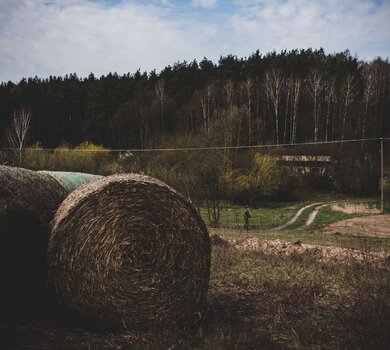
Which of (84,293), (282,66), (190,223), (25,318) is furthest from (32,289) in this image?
(282,66)

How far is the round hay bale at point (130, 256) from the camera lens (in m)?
4.87

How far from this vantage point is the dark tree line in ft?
185

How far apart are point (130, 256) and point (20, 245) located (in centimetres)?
130

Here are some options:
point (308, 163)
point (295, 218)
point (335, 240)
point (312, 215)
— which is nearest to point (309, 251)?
point (335, 240)

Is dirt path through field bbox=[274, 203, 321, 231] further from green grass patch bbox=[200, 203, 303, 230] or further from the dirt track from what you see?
the dirt track

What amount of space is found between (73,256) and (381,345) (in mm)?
3213

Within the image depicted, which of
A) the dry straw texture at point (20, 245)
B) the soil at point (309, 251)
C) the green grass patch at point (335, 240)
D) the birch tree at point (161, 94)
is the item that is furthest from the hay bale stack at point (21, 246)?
the birch tree at point (161, 94)

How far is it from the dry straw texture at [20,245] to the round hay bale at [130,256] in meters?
0.36

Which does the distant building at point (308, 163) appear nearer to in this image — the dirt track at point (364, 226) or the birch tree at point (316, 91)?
the birch tree at point (316, 91)

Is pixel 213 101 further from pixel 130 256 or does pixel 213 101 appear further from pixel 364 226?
pixel 130 256

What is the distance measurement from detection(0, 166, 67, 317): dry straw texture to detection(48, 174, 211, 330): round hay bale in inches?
14.0

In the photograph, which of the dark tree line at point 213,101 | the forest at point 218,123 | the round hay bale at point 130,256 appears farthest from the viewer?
the dark tree line at point 213,101

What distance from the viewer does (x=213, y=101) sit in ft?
199

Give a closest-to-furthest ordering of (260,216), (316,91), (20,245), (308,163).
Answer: (20,245)
(260,216)
(308,163)
(316,91)
